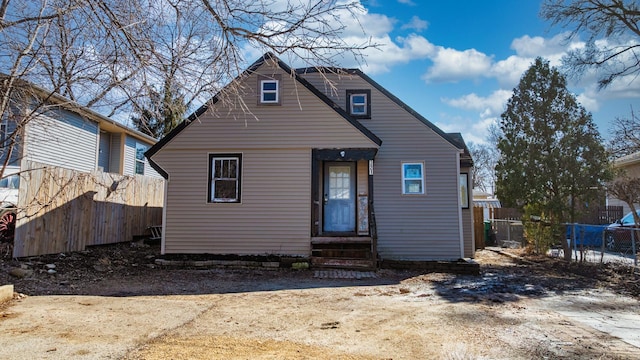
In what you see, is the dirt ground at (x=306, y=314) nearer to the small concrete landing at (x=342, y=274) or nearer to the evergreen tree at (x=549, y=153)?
the small concrete landing at (x=342, y=274)

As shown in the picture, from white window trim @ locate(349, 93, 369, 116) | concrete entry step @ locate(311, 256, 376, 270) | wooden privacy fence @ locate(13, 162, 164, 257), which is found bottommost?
concrete entry step @ locate(311, 256, 376, 270)

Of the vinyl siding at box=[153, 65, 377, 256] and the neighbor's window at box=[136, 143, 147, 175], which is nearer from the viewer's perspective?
the vinyl siding at box=[153, 65, 377, 256]

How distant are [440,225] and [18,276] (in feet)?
32.1

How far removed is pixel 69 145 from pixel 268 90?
8.44 meters

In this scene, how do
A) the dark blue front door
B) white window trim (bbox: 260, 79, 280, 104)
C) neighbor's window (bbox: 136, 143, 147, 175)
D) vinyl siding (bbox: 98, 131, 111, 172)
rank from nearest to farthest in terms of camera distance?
1. white window trim (bbox: 260, 79, 280, 104)
2. the dark blue front door
3. vinyl siding (bbox: 98, 131, 111, 172)
4. neighbor's window (bbox: 136, 143, 147, 175)

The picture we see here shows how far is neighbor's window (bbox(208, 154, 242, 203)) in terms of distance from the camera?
36.4ft

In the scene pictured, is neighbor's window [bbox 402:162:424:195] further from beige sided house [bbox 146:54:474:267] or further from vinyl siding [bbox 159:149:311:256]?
vinyl siding [bbox 159:149:311:256]

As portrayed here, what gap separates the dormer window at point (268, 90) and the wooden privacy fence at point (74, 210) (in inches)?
204

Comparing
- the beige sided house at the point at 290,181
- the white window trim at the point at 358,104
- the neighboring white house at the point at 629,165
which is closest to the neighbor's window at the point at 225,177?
the beige sided house at the point at 290,181

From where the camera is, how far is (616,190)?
12.4 metres

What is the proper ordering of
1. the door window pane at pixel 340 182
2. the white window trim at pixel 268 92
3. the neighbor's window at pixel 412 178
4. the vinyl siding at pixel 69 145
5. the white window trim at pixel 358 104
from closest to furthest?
the white window trim at pixel 268 92, the neighbor's window at pixel 412 178, the door window pane at pixel 340 182, the white window trim at pixel 358 104, the vinyl siding at pixel 69 145

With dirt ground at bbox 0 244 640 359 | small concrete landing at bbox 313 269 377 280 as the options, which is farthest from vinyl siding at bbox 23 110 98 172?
small concrete landing at bbox 313 269 377 280

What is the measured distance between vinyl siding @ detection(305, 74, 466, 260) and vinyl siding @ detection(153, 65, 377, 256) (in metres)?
1.12

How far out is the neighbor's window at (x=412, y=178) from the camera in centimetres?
1140
